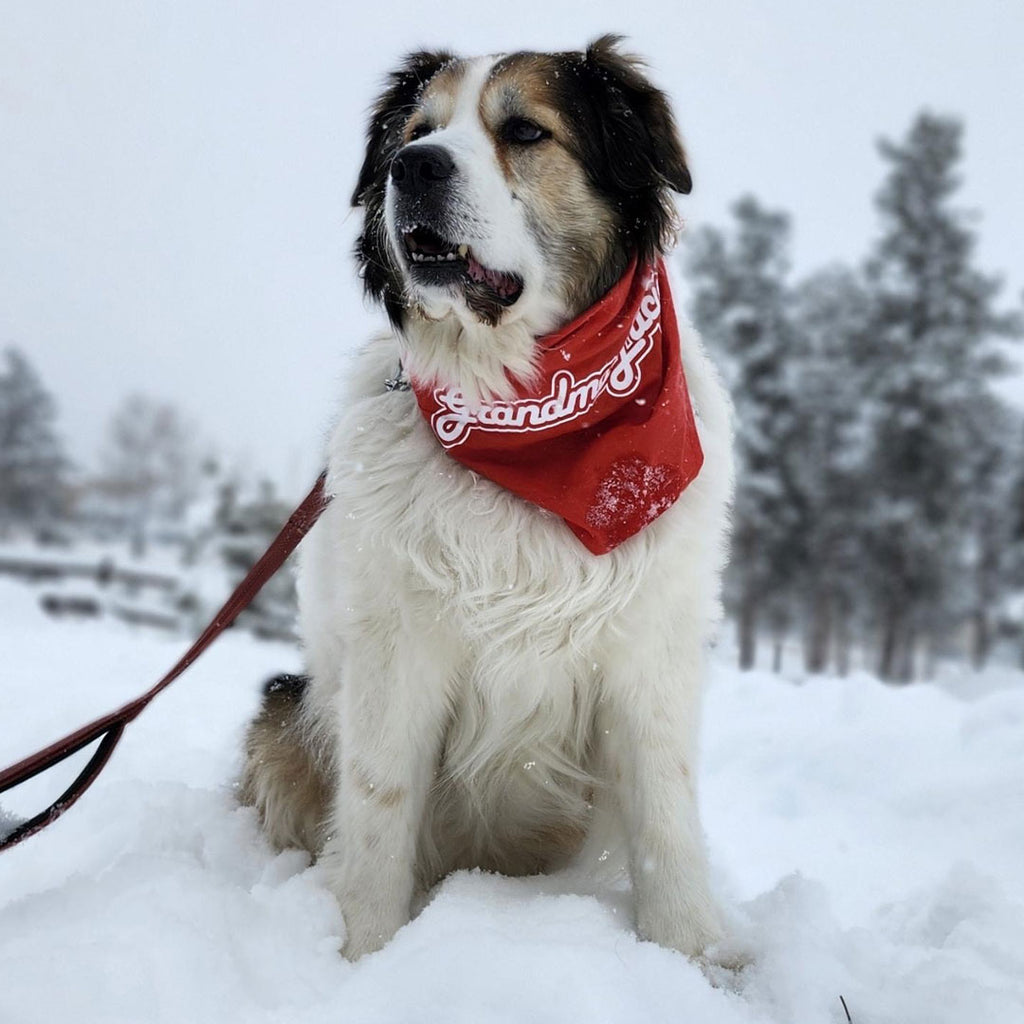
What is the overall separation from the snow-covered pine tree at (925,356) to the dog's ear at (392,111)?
20.3 m

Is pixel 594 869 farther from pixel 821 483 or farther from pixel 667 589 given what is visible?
pixel 821 483

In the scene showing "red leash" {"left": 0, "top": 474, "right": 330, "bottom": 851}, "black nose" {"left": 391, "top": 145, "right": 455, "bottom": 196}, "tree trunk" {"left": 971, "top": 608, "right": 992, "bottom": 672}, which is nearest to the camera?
"red leash" {"left": 0, "top": 474, "right": 330, "bottom": 851}

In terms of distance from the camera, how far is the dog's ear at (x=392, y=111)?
10.1ft

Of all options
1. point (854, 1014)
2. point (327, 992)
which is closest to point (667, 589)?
point (854, 1014)

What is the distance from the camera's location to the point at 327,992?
6.88 feet

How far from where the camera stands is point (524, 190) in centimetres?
266

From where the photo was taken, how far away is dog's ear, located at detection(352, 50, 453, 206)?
307 centimetres

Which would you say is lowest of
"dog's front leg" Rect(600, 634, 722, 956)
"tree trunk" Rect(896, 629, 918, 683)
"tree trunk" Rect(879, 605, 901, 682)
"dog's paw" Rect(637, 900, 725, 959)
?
"tree trunk" Rect(896, 629, 918, 683)

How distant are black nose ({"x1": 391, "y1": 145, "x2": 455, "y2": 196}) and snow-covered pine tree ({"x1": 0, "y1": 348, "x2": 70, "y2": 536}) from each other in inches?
1640

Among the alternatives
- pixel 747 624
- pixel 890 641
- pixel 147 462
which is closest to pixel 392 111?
pixel 747 624

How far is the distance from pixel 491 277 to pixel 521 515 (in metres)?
0.67

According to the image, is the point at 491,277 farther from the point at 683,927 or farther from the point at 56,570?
the point at 56,570

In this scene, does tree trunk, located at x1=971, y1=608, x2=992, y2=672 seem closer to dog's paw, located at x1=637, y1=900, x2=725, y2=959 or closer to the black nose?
dog's paw, located at x1=637, y1=900, x2=725, y2=959

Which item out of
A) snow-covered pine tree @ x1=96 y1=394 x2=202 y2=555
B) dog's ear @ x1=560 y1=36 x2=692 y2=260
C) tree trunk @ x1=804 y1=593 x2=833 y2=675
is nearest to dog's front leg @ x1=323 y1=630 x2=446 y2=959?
dog's ear @ x1=560 y1=36 x2=692 y2=260
